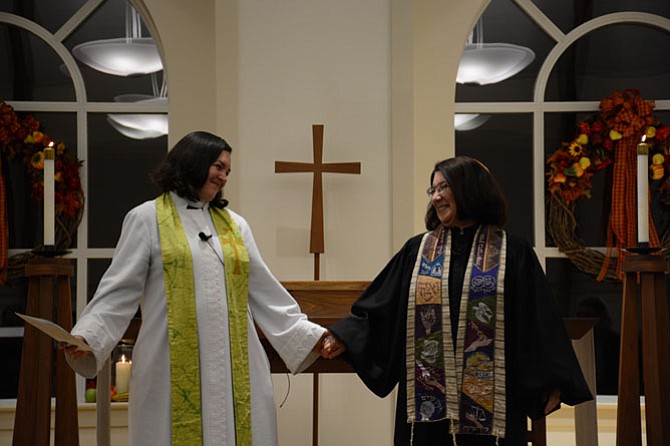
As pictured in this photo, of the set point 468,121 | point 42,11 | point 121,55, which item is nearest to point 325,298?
point 468,121

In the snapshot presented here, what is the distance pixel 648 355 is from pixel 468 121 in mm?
2670

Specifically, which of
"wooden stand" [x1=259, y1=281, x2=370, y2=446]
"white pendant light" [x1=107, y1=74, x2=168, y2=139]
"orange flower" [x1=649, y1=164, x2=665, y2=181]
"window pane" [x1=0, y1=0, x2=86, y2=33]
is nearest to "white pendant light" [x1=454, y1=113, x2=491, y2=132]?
"orange flower" [x1=649, y1=164, x2=665, y2=181]

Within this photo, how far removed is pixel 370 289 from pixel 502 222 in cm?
57

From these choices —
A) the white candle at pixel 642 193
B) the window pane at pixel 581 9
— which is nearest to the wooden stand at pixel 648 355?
the white candle at pixel 642 193

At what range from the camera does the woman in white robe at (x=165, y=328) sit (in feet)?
11.0

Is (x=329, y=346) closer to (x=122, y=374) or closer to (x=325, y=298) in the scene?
(x=325, y=298)

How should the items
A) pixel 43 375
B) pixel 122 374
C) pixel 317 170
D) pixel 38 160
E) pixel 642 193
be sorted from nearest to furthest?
pixel 642 193
pixel 43 375
pixel 317 170
pixel 122 374
pixel 38 160

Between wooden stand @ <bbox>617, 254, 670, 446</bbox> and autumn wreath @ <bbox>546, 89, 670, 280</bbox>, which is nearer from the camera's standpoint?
wooden stand @ <bbox>617, 254, 670, 446</bbox>

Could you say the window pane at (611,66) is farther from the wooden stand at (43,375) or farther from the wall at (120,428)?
the wooden stand at (43,375)

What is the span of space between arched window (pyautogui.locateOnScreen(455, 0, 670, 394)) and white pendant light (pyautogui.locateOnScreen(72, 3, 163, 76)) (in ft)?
6.45

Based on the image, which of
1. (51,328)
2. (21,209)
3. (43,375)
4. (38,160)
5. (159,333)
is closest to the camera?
(51,328)

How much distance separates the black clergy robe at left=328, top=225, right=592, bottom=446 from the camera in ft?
11.0

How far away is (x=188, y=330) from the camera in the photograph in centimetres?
344

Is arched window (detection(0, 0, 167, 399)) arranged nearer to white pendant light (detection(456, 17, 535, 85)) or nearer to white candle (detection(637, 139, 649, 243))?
white pendant light (detection(456, 17, 535, 85))
